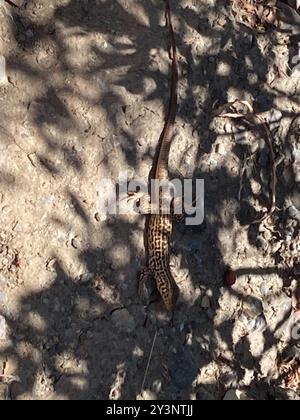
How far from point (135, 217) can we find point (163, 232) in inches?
9.2

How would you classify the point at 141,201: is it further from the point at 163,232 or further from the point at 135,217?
the point at 163,232

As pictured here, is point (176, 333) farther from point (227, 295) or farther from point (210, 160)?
point (210, 160)

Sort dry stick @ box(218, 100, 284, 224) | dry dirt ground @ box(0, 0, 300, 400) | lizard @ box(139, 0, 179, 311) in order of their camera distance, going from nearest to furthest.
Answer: dry dirt ground @ box(0, 0, 300, 400), lizard @ box(139, 0, 179, 311), dry stick @ box(218, 100, 284, 224)

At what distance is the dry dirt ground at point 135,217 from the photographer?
394 cm

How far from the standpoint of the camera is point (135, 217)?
448 centimetres

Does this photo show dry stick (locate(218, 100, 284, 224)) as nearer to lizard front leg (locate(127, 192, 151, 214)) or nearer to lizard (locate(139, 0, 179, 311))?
lizard (locate(139, 0, 179, 311))

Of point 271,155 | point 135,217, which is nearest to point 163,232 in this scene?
point 135,217

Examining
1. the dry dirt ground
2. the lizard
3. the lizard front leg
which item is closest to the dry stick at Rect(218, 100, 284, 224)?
the dry dirt ground

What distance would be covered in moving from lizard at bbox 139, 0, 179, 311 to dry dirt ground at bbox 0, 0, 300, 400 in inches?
2.8

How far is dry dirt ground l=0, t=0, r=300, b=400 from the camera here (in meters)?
3.94

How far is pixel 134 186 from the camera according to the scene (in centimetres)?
448

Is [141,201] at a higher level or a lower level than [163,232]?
higher

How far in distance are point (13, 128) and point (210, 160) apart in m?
1.62

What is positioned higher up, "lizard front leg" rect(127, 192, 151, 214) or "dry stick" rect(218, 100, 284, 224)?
"dry stick" rect(218, 100, 284, 224)
